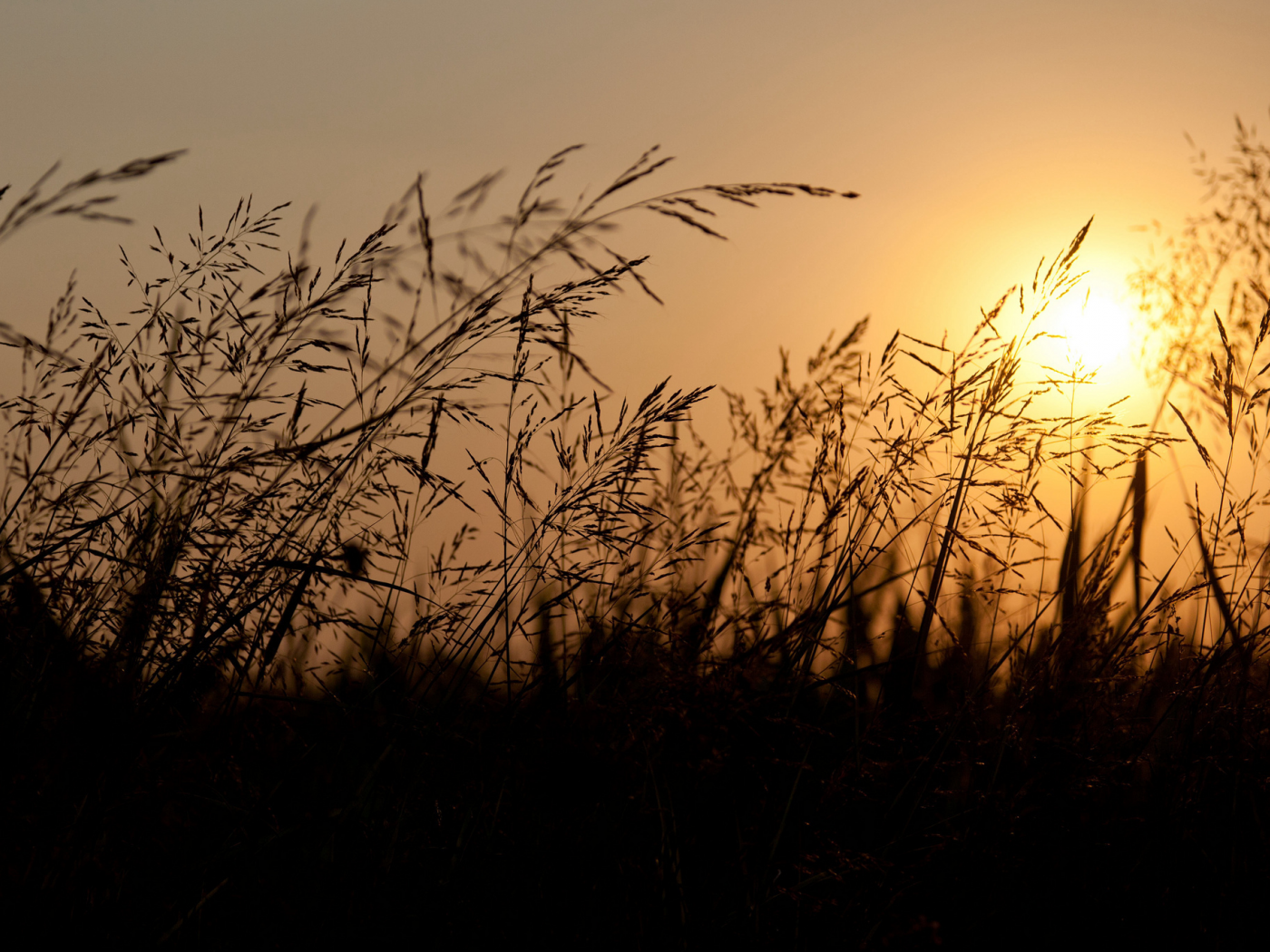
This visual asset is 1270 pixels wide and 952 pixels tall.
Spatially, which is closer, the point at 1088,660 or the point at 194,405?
the point at 194,405

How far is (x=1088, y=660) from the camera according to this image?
187 centimetres

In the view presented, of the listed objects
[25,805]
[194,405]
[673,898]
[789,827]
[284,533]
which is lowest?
[25,805]

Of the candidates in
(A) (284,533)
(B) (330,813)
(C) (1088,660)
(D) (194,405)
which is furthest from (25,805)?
(C) (1088,660)

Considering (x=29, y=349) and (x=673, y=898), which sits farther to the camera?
(x=29, y=349)

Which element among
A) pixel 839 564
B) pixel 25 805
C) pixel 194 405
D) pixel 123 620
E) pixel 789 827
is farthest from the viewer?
pixel 839 564

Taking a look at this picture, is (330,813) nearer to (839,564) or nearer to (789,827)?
(789,827)

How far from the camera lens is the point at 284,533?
5.28 feet

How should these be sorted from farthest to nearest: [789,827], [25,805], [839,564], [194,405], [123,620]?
[839,564], [194,405], [789,827], [123,620], [25,805]

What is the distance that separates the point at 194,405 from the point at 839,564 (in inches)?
44.3

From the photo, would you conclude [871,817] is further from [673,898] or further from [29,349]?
[29,349]

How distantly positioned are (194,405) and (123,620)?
40 cm

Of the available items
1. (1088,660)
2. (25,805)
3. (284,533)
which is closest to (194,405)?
(284,533)

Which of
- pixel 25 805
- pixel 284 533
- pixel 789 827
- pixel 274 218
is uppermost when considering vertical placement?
pixel 274 218

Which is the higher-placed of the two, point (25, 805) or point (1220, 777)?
point (1220, 777)
